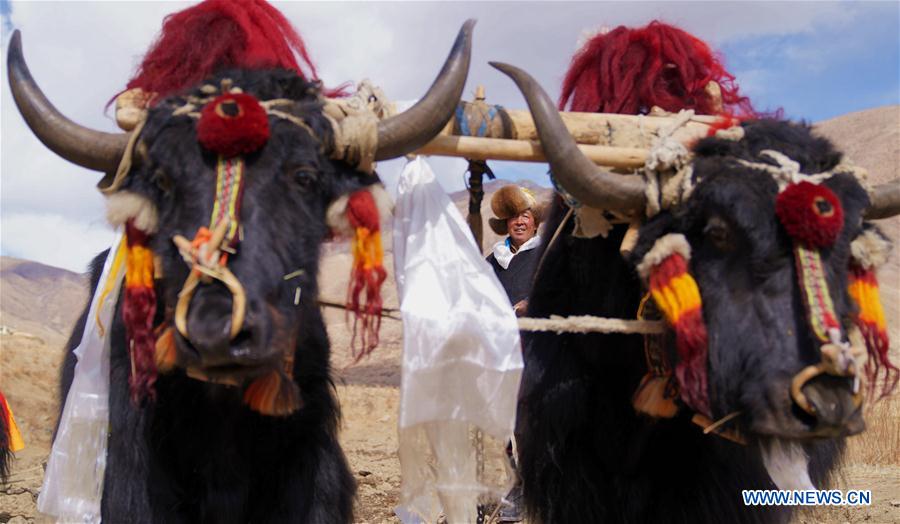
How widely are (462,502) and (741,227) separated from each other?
140 cm

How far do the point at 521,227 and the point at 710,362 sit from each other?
8.45 feet

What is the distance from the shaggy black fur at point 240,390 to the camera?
288 centimetres

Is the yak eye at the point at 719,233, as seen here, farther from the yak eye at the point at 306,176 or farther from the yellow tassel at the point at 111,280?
the yellow tassel at the point at 111,280

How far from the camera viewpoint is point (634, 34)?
431 cm

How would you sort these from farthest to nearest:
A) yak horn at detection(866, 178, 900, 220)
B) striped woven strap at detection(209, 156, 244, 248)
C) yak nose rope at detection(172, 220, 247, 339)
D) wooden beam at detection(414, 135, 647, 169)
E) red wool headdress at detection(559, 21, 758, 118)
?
red wool headdress at detection(559, 21, 758, 118) → wooden beam at detection(414, 135, 647, 169) → yak horn at detection(866, 178, 900, 220) → striped woven strap at detection(209, 156, 244, 248) → yak nose rope at detection(172, 220, 247, 339)

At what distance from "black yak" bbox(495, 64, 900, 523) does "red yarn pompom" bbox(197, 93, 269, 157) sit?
971 mm

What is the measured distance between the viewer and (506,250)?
18.0ft

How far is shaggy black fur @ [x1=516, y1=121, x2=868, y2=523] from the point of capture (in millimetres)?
2867

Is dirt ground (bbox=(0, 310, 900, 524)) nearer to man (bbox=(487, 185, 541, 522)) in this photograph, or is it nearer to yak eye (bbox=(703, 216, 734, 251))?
man (bbox=(487, 185, 541, 522))

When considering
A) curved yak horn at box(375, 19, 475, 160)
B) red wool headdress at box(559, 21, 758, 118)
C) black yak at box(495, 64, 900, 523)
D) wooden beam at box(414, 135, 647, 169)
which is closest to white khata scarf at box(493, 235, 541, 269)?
red wool headdress at box(559, 21, 758, 118)

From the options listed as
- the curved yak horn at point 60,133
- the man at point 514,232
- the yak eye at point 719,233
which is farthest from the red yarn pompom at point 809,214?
the man at point 514,232

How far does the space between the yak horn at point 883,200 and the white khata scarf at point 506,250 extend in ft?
7.12

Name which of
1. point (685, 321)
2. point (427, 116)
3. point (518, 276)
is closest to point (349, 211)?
point (427, 116)

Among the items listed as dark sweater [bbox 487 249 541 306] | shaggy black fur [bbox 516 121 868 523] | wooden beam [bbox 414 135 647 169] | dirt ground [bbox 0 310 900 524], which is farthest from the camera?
dirt ground [bbox 0 310 900 524]
